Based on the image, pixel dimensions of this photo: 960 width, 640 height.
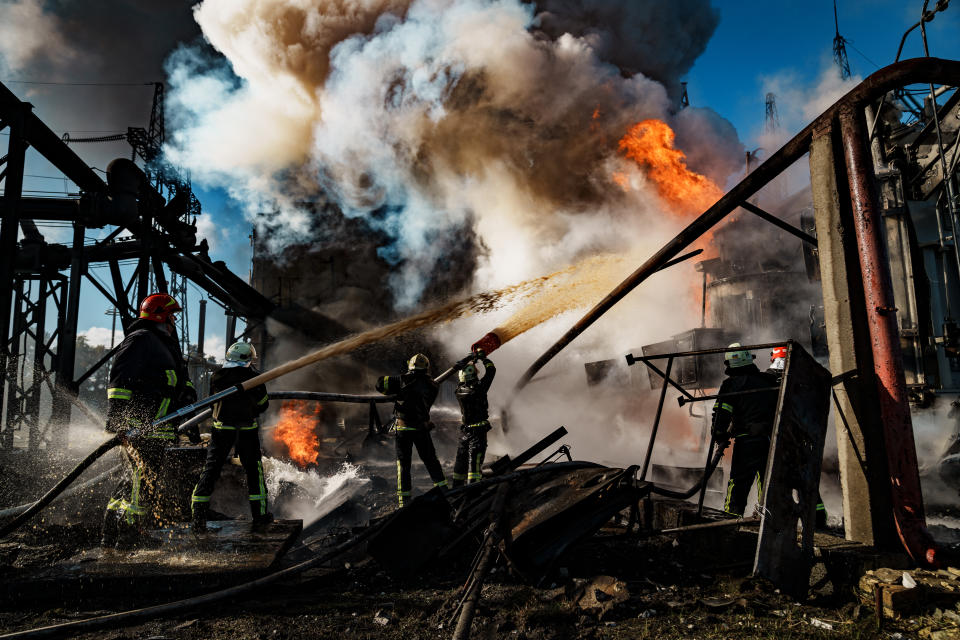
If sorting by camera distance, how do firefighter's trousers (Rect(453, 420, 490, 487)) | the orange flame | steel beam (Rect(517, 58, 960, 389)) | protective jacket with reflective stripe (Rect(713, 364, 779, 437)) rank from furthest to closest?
the orange flame, firefighter's trousers (Rect(453, 420, 490, 487)), protective jacket with reflective stripe (Rect(713, 364, 779, 437)), steel beam (Rect(517, 58, 960, 389))

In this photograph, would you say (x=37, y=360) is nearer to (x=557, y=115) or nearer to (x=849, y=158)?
(x=557, y=115)

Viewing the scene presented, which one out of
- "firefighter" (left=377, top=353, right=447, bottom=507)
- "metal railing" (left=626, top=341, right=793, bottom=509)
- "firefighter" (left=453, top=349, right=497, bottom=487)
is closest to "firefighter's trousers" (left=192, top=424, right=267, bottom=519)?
"firefighter" (left=377, top=353, right=447, bottom=507)

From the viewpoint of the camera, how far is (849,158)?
13.8 feet

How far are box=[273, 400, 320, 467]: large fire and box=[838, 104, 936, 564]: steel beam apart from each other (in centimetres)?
1244

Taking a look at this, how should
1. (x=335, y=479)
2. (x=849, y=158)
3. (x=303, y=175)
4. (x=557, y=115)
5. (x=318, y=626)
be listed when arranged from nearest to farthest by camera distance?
(x=318, y=626) → (x=849, y=158) → (x=335, y=479) → (x=557, y=115) → (x=303, y=175)

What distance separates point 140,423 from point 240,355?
3.56 feet

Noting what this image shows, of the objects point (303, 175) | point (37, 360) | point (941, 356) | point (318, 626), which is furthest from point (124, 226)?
point (941, 356)

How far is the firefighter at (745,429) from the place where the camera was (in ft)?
16.1

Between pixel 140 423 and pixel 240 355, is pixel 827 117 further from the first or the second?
pixel 140 423

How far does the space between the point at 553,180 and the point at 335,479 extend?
31.3 ft

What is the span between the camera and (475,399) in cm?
741

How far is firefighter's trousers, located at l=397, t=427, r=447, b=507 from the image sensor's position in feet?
20.4

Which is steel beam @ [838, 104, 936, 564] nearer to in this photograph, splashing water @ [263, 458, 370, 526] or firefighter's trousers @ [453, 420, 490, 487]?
firefighter's trousers @ [453, 420, 490, 487]

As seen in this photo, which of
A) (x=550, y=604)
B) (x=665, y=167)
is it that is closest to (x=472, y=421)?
(x=550, y=604)
